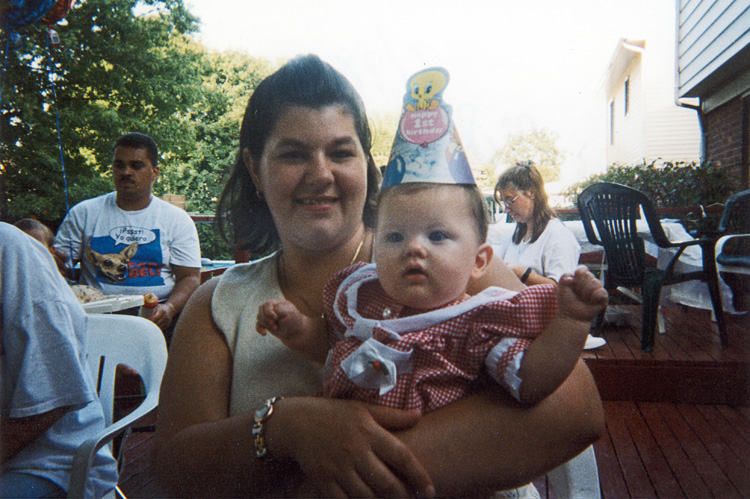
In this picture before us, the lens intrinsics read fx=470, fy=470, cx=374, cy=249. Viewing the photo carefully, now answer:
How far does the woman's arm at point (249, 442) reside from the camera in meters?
0.69

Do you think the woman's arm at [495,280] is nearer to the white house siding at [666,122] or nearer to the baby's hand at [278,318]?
the baby's hand at [278,318]

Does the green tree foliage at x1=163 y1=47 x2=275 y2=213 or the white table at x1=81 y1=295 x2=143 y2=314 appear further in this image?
the white table at x1=81 y1=295 x2=143 y2=314

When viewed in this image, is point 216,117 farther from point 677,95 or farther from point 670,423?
point 670,423

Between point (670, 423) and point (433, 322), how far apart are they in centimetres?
229

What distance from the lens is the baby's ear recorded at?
0.88 metres

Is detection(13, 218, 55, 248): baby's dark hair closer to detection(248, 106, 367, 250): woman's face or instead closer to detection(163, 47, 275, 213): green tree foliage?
detection(163, 47, 275, 213): green tree foliage

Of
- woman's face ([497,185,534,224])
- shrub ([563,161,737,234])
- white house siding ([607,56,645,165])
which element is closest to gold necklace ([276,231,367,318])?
woman's face ([497,185,534,224])

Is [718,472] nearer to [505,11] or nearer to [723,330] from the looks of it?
[723,330]

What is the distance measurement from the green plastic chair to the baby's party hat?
2980 millimetres

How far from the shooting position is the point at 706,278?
341 centimetres

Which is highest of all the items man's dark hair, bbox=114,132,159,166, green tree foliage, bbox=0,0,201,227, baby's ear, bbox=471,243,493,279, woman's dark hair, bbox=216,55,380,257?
green tree foliage, bbox=0,0,201,227

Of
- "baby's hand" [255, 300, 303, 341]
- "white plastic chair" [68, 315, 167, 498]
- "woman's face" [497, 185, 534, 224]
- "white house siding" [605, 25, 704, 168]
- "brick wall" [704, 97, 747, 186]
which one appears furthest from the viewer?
"brick wall" [704, 97, 747, 186]

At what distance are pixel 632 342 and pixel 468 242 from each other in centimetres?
305

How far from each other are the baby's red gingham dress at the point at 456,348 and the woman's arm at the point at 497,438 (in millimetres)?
37
